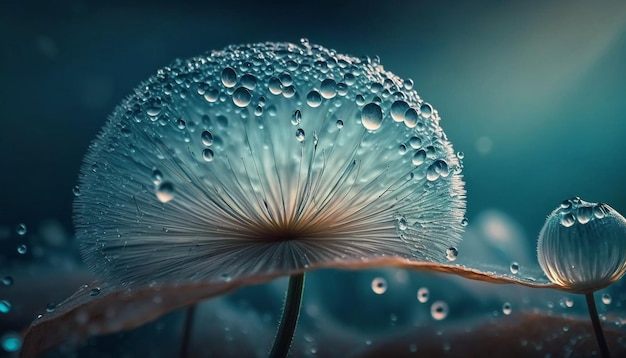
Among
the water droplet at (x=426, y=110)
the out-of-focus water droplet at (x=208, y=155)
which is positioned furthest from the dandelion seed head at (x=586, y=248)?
the out-of-focus water droplet at (x=208, y=155)

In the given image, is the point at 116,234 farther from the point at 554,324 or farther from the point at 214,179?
the point at 554,324

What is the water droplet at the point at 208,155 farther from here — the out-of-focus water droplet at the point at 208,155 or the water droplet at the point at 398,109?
the water droplet at the point at 398,109

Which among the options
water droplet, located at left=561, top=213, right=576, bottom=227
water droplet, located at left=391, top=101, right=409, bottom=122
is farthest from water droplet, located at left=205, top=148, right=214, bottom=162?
water droplet, located at left=561, top=213, right=576, bottom=227

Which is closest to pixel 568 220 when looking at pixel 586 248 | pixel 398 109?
pixel 586 248

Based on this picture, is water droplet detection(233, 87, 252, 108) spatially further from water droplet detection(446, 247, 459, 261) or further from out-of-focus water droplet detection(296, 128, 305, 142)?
water droplet detection(446, 247, 459, 261)

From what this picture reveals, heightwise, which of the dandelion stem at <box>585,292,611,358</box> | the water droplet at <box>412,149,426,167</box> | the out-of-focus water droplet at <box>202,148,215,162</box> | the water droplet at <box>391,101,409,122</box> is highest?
the water droplet at <box>391,101,409,122</box>

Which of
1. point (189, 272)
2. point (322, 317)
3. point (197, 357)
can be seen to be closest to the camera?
point (189, 272)

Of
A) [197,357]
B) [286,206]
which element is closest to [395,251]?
[286,206]
